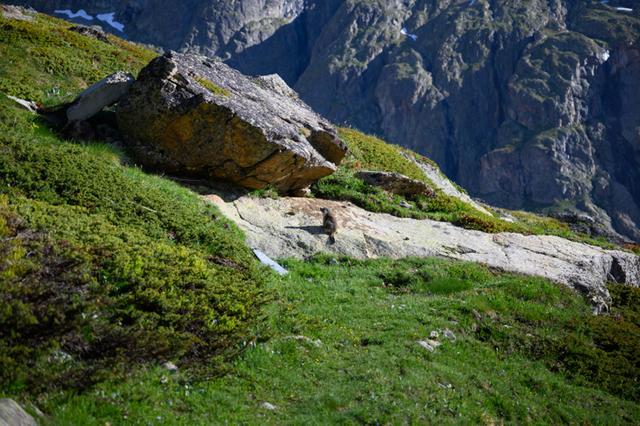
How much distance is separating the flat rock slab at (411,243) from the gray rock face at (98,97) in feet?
19.3

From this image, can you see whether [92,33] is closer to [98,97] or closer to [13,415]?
[98,97]

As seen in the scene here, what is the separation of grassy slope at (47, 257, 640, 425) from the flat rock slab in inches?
44.3

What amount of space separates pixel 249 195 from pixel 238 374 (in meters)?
11.5

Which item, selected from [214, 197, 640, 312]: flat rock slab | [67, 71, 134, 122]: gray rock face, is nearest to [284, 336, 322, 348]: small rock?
[214, 197, 640, 312]: flat rock slab

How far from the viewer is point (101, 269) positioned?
10.3 metres

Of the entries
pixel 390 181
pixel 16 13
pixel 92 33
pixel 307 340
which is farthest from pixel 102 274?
pixel 16 13

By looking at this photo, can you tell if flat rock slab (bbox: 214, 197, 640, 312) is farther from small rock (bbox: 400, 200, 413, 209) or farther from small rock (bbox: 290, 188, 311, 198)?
small rock (bbox: 400, 200, 413, 209)

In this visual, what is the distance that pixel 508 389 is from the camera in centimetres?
1229

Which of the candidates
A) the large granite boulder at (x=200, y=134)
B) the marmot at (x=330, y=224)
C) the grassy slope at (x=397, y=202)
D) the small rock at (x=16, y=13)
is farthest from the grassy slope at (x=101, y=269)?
the small rock at (x=16, y=13)

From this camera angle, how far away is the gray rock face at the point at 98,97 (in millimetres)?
19938

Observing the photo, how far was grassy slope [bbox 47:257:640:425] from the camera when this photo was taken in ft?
29.2

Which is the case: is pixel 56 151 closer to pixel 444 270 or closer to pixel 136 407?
pixel 136 407

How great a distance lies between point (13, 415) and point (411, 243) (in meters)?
16.4

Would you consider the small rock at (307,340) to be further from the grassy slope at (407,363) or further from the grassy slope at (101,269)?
the grassy slope at (101,269)
